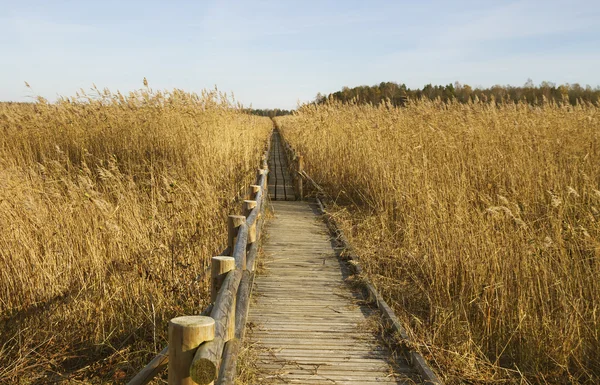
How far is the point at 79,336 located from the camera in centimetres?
424

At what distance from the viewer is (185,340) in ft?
6.52

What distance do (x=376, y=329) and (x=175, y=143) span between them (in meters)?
5.53

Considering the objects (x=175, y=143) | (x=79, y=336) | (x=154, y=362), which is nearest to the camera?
(x=154, y=362)

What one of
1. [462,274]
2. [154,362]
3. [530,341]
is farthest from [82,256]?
[530,341]

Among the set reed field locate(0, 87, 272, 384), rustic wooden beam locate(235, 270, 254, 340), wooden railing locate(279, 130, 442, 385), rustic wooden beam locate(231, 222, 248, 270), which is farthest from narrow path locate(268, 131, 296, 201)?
rustic wooden beam locate(235, 270, 254, 340)

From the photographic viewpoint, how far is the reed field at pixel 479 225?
152 inches

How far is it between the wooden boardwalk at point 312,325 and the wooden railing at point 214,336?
42 cm

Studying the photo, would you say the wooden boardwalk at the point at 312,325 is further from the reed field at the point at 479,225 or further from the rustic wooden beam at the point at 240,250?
the rustic wooden beam at the point at 240,250

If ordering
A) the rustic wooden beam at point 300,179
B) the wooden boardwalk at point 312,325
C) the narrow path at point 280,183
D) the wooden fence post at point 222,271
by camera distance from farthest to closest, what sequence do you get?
the narrow path at point 280,183 → the rustic wooden beam at point 300,179 → the wooden boardwalk at point 312,325 → the wooden fence post at point 222,271

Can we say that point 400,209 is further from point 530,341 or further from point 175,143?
point 175,143

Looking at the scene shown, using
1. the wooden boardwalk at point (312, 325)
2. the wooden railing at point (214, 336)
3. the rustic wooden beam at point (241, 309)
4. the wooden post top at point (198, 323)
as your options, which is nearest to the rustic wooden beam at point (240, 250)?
the wooden railing at point (214, 336)

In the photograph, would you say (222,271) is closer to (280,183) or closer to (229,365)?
(229,365)

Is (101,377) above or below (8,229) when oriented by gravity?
below

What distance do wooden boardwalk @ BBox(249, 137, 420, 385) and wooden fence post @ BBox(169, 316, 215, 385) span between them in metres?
1.53
